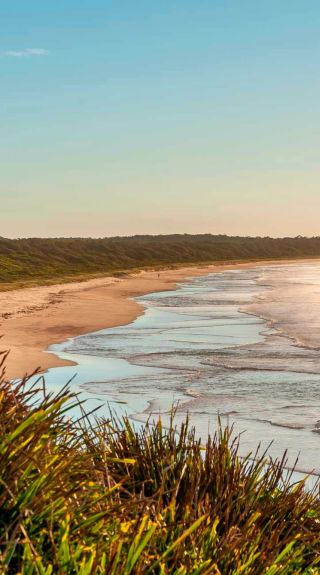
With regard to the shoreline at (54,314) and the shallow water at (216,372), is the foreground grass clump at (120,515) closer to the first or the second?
the shallow water at (216,372)

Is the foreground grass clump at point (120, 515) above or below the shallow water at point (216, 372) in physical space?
above

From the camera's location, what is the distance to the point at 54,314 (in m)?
37.8

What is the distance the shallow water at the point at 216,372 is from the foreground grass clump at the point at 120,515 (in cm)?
49

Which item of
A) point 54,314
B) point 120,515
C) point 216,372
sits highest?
point 120,515

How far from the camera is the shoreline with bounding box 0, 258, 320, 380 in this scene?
22734 mm

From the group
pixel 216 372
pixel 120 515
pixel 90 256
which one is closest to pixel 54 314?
pixel 216 372

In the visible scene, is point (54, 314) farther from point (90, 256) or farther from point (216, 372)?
point (90, 256)

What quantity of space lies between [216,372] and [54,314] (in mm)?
19441

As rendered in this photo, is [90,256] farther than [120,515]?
Yes

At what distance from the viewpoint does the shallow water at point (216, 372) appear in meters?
13.1

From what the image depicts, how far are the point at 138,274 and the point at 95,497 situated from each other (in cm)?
8170

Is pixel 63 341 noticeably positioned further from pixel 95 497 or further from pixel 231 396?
pixel 95 497

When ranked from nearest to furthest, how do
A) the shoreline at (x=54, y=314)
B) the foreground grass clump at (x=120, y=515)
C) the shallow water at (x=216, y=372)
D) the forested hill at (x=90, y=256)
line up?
the foreground grass clump at (x=120, y=515) → the shallow water at (x=216, y=372) → the shoreline at (x=54, y=314) → the forested hill at (x=90, y=256)

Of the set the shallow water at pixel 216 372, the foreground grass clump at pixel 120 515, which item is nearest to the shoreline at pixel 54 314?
the shallow water at pixel 216 372
